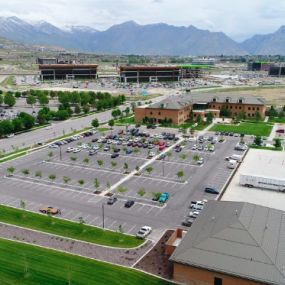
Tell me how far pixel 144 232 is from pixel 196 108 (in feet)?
292

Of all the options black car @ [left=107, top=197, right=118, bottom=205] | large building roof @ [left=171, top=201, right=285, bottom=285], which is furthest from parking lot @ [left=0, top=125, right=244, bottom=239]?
large building roof @ [left=171, top=201, right=285, bottom=285]

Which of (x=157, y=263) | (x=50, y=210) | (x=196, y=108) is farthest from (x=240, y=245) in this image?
(x=196, y=108)

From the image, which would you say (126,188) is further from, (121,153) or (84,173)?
(121,153)

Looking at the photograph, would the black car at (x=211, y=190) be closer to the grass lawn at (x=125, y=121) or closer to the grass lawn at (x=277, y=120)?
the grass lawn at (x=125, y=121)

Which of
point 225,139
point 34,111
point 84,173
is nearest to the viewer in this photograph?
point 84,173

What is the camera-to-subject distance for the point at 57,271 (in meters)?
38.4

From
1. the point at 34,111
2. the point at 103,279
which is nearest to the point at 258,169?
the point at 103,279

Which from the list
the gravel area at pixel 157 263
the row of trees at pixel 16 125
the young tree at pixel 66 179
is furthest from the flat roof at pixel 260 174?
the row of trees at pixel 16 125

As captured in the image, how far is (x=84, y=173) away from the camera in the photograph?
69.8 meters

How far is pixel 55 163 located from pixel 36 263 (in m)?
37.6

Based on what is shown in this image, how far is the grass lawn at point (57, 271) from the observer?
121 ft

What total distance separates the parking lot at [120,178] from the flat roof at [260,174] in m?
3.06

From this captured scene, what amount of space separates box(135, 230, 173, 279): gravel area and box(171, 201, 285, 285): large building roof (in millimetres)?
2545

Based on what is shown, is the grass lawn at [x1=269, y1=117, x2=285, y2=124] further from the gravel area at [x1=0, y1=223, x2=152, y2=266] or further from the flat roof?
the gravel area at [x1=0, y1=223, x2=152, y2=266]
